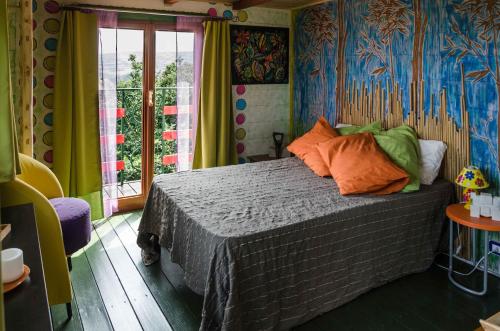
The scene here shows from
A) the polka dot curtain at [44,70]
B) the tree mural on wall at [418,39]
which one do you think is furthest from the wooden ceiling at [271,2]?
the tree mural on wall at [418,39]

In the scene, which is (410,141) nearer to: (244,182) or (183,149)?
(244,182)

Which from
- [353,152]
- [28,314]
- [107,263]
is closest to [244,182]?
[353,152]

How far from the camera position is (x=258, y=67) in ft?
15.8

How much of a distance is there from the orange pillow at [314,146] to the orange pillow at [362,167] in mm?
107

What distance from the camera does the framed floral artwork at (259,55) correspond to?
4.63m

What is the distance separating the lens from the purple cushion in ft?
9.14

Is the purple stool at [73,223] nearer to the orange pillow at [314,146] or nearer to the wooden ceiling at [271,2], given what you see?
the orange pillow at [314,146]

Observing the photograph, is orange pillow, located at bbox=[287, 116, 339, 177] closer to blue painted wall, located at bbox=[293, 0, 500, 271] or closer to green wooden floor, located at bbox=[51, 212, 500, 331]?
blue painted wall, located at bbox=[293, 0, 500, 271]

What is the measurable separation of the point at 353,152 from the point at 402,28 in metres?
1.21

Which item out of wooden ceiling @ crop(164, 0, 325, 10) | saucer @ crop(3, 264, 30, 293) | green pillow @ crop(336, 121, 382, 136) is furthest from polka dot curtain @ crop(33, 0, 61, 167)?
green pillow @ crop(336, 121, 382, 136)

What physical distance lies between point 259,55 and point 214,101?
0.84 m

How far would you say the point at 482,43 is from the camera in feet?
9.95

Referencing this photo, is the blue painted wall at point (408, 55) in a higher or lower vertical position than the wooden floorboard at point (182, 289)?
higher

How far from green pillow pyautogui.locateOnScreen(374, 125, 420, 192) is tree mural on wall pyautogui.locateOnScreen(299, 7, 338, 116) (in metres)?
1.20
